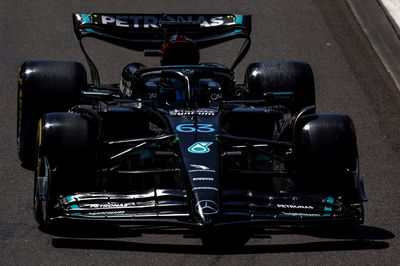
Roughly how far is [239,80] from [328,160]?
17.4 feet

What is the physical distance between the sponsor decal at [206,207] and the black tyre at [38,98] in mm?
3005

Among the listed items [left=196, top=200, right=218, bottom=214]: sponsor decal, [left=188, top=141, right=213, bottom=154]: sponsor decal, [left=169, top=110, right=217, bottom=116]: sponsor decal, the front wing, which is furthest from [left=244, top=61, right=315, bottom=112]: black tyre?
[left=196, top=200, right=218, bottom=214]: sponsor decal

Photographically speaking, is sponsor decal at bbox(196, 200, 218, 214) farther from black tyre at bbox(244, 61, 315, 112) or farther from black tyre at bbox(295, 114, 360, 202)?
black tyre at bbox(244, 61, 315, 112)

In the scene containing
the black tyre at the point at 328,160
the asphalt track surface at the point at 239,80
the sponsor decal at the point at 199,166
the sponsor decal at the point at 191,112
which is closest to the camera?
the asphalt track surface at the point at 239,80

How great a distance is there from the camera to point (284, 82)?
37.8 ft

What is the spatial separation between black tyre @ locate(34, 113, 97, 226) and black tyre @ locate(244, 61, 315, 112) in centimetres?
282

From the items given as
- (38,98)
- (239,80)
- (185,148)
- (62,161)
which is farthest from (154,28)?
(62,161)

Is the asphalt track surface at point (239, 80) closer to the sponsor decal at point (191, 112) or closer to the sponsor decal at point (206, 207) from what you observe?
the sponsor decal at point (206, 207)

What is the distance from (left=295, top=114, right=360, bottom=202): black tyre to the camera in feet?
30.1

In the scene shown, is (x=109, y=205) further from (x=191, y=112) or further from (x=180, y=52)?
(x=180, y=52)

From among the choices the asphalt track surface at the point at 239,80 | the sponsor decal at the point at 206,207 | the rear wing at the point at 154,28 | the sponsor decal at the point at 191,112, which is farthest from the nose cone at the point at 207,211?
the rear wing at the point at 154,28

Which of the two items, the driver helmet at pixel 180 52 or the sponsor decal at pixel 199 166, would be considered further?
the driver helmet at pixel 180 52

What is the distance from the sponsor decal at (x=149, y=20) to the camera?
477 inches

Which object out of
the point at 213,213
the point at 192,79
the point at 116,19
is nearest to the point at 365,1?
the point at 116,19
